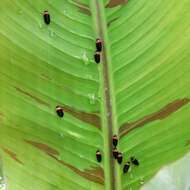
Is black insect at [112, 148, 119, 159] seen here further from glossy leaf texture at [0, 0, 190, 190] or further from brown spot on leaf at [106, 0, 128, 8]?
brown spot on leaf at [106, 0, 128, 8]

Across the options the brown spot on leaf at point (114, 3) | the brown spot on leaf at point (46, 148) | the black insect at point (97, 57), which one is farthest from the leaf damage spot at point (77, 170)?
the brown spot on leaf at point (114, 3)

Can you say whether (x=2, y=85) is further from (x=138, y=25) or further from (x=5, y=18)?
(x=138, y=25)

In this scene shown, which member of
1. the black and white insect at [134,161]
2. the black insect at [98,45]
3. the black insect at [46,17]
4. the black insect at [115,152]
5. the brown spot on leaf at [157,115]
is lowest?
the black and white insect at [134,161]

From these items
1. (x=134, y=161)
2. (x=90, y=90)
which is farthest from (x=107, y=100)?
(x=134, y=161)

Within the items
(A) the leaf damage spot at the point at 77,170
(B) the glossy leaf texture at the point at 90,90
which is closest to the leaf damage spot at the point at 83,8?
(B) the glossy leaf texture at the point at 90,90

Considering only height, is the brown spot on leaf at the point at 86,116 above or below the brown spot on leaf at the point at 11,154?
above

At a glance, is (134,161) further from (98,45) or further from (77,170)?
(98,45)

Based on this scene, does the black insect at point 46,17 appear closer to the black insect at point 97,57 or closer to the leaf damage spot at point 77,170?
the black insect at point 97,57

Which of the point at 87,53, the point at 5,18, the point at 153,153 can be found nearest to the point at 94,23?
the point at 87,53
